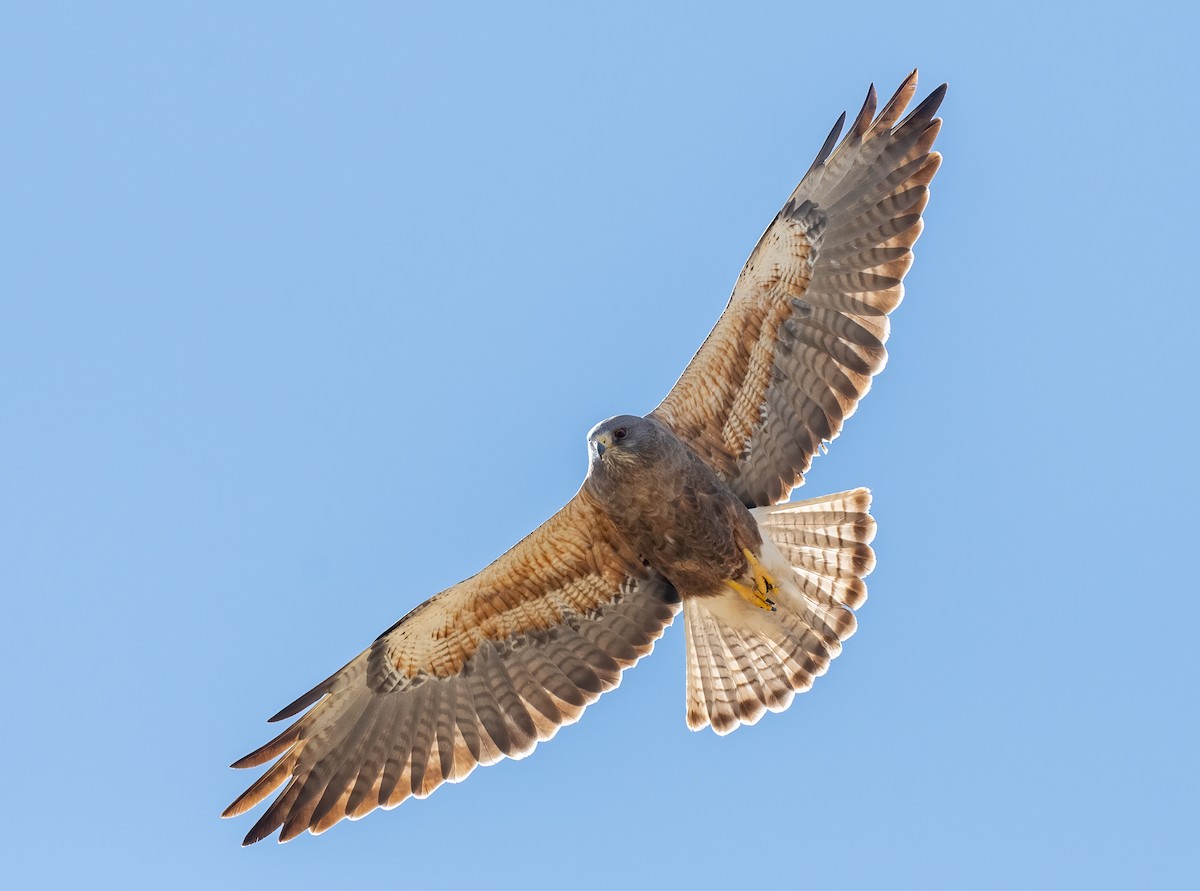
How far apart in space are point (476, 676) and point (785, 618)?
2.33m

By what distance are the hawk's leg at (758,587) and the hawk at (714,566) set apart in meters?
0.02

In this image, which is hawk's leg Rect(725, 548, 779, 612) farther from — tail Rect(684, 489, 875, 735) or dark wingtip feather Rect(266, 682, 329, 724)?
dark wingtip feather Rect(266, 682, 329, 724)

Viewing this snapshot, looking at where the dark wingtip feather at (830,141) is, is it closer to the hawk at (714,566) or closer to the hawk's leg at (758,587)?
the hawk at (714,566)

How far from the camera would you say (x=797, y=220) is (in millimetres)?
10844

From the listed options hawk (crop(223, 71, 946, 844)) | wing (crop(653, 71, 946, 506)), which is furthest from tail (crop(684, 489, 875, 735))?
wing (crop(653, 71, 946, 506))

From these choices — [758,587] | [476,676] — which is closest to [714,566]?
[758,587]

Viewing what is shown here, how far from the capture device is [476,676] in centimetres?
1086

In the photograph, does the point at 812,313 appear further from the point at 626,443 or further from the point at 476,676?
the point at 476,676

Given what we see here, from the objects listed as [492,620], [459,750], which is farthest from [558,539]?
[459,750]

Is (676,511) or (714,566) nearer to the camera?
(676,511)

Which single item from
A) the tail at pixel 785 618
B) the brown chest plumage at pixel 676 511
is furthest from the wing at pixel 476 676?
the tail at pixel 785 618

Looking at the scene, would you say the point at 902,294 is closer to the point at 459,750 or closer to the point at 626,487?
the point at 626,487

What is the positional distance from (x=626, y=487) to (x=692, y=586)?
119cm

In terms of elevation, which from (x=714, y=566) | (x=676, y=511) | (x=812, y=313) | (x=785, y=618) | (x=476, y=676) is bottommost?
(x=785, y=618)
